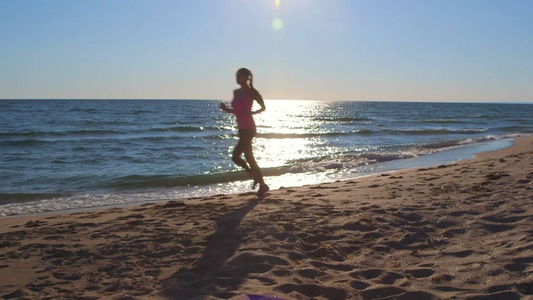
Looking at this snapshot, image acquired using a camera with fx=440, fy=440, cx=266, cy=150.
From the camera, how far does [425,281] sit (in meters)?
3.22

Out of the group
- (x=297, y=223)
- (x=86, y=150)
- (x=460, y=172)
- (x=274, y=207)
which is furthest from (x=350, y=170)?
(x=86, y=150)

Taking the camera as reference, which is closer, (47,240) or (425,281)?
(425,281)

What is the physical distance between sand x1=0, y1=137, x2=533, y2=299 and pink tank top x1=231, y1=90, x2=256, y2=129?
3.58 feet

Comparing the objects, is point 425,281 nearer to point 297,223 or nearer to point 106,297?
point 297,223

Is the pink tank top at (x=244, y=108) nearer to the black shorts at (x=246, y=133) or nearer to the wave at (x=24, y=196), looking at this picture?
the black shorts at (x=246, y=133)

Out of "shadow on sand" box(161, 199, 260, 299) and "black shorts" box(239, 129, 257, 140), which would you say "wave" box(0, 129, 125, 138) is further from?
"shadow on sand" box(161, 199, 260, 299)

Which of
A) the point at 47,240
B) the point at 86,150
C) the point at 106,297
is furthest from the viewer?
the point at 86,150

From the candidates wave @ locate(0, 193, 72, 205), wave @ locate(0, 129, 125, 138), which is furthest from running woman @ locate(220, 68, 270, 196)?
wave @ locate(0, 129, 125, 138)

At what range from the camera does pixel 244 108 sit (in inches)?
237

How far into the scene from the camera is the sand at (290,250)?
3137mm

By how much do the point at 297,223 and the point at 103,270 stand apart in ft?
6.52

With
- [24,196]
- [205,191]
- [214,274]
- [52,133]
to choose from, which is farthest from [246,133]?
[52,133]

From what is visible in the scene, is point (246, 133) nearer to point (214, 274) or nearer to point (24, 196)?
point (214, 274)

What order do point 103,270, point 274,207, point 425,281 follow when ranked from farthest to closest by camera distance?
point 274,207
point 103,270
point 425,281
